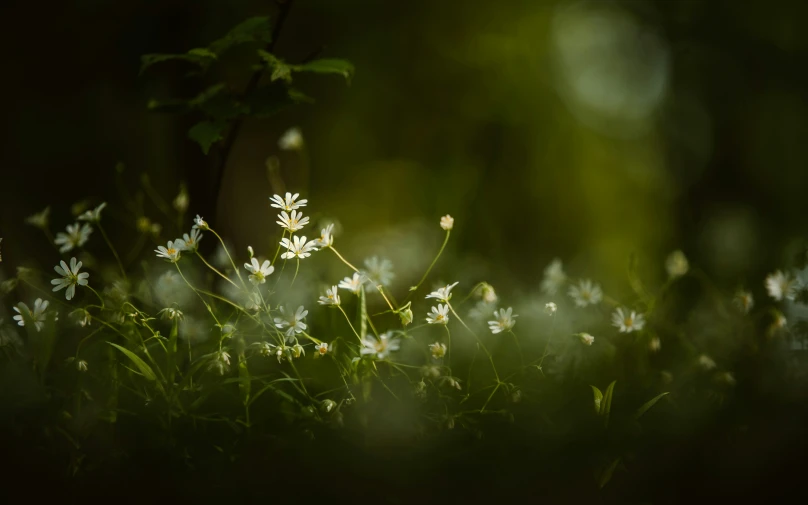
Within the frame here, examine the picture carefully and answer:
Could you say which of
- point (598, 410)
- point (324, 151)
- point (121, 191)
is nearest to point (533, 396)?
point (598, 410)

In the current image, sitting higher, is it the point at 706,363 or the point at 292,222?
the point at 292,222

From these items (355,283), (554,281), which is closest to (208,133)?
(355,283)

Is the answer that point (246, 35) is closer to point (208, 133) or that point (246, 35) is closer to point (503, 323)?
point (208, 133)

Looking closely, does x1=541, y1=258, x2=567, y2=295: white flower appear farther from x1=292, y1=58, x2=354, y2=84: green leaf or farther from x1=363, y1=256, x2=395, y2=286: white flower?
x1=292, y1=58, x2=354, y2=84: green leaf

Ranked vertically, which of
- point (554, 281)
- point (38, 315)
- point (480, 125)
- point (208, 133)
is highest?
point (208, 133)

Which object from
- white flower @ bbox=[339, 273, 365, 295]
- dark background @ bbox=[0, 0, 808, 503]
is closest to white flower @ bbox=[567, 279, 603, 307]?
white flower @ bbox=[339, 273, 365, 295]

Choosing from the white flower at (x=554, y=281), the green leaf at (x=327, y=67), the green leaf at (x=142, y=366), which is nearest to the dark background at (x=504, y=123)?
the white flower at (x=554, y=281)
